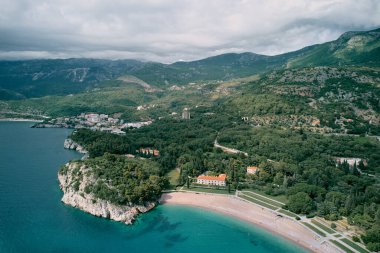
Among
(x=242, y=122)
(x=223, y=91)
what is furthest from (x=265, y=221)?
(x=223, y=91)

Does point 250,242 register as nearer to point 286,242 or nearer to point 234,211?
point 286,242

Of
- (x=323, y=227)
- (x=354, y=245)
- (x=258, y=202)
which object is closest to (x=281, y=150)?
(x=258, y=202)

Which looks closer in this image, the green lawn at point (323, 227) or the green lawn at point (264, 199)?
the green lawn at point (323, 227)

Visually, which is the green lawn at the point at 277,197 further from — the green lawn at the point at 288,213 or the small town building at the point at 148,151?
the small town building at the point at 148,151

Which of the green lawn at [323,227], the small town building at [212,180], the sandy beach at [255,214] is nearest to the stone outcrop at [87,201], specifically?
the sandy beach at [255,214]

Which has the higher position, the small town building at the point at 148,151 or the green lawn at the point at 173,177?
the small town building at the point at 148,151

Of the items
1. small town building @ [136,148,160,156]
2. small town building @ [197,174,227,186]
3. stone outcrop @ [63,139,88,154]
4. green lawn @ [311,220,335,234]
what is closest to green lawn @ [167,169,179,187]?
small town building @ [197,174,227,186]
